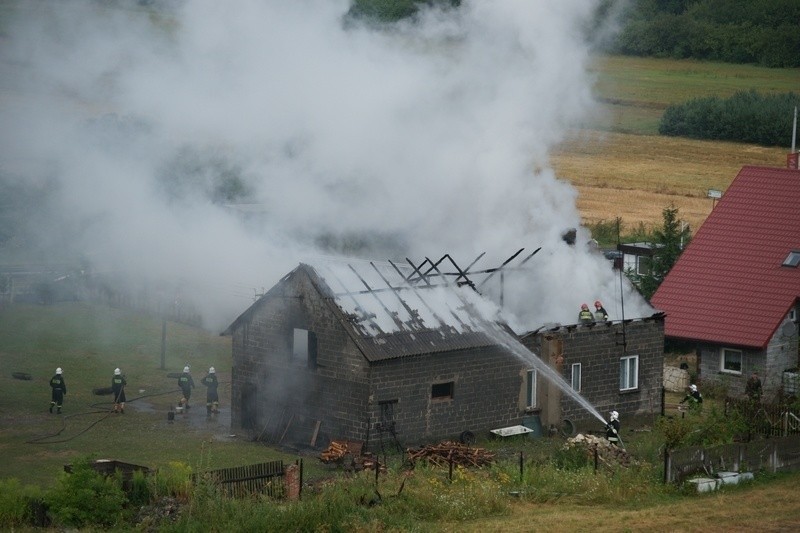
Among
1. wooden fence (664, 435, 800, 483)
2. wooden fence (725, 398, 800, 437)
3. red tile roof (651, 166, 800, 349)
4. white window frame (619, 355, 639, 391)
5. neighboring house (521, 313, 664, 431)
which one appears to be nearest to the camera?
wooden fence (664, 435, 800, 483)

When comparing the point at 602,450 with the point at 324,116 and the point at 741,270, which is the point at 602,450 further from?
the point at 324,116

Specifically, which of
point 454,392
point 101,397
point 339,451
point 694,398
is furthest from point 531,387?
point 101,397

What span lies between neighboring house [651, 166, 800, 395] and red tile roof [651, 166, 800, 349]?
0.11ft

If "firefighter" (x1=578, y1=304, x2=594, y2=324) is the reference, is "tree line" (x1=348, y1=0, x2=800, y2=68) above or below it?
above

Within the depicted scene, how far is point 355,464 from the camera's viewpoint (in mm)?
40750

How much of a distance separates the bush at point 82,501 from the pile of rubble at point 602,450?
42.1 ft

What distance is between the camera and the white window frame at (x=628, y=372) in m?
49.1

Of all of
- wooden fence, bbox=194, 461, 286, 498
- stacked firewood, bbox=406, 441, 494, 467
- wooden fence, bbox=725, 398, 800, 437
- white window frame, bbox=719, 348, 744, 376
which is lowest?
wooden fence, bbox=194, 461, 286, 498

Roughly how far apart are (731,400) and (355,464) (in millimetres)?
12377

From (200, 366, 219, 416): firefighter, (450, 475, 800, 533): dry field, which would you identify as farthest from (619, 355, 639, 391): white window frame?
(200, 366, 219, 416): firefighter

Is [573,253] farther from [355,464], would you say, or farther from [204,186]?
[204,186]

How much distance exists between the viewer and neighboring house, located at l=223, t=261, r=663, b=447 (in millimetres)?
43219

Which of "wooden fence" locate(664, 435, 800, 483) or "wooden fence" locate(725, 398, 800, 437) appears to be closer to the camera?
"wooden fence" locate(664, 435, 800, 483)

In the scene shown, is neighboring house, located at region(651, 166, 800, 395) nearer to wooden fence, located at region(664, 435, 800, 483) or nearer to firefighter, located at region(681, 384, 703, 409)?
firefighter, located at region(681, 384, 703, 409)
